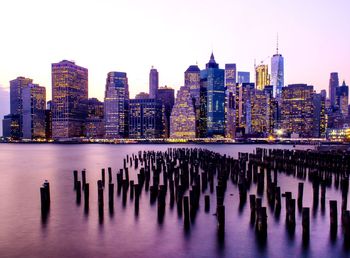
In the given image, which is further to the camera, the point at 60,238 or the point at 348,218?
the point at 60,238

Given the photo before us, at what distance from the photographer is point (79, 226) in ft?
72.3

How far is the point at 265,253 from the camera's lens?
56.5 ft

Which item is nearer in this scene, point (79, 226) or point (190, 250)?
point (190, 250)

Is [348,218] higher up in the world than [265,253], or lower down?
higher up

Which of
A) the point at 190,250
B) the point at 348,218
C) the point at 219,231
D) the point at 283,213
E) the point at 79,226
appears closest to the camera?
the point at 348,218

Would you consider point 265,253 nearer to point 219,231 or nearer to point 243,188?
point 219,231

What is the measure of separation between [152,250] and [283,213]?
9594mm

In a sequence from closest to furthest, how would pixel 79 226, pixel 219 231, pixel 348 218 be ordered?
pixel 348 218, pixel 219 231, pixel 79 226

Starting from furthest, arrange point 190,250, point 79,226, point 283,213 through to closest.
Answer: point 283,213, point 79,226, point 190,250

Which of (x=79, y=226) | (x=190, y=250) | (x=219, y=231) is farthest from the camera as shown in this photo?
(x=79, y=226)

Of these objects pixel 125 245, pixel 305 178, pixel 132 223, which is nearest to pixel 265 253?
pixel 125 245

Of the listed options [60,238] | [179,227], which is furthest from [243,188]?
[60,238]

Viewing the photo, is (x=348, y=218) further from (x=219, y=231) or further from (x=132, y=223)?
(x=132, y=223)

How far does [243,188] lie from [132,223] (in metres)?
9.36
